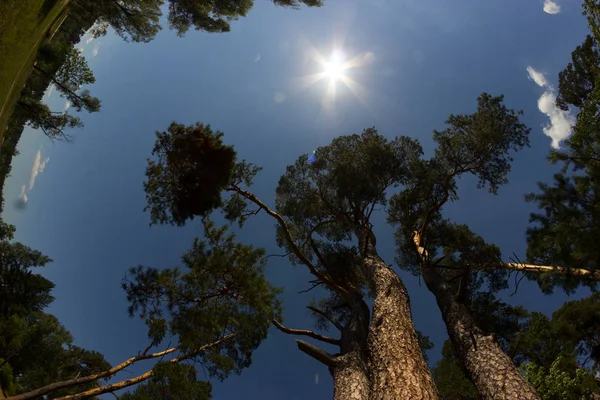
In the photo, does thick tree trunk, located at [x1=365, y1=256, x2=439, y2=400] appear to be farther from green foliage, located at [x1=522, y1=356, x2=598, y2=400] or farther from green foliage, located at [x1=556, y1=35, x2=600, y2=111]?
green foliage, located at [x1=556, y1=35, x2=600, y2=111]

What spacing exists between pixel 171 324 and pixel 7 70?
5.13m

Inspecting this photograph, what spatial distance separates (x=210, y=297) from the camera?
7.23 m

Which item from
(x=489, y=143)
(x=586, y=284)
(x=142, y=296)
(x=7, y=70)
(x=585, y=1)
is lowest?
(x=142, y=296)

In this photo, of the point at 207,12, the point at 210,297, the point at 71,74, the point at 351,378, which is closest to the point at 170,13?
the point at 207,12

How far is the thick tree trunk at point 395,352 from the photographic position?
4.47m

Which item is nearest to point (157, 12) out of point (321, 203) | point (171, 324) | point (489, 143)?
point (321, 203)

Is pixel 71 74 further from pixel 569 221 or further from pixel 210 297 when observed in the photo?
pixel 569 221

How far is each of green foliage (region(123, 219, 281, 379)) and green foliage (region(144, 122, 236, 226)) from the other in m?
1.02

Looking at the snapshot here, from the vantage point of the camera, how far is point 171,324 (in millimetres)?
6621

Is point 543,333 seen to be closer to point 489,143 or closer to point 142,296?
point 489,143

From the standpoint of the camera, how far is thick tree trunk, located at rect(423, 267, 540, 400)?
4723 mm

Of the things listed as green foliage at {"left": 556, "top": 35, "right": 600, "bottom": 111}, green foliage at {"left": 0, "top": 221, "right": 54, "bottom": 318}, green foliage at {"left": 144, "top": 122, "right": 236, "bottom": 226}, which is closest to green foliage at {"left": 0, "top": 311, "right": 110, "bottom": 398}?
green foliage at {"left": 0, "top": 221, "right": 54, "bottom": 318}

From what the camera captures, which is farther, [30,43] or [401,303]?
[401,303]

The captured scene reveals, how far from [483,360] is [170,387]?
634 cm
